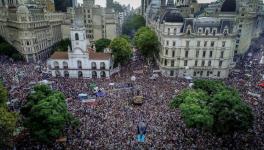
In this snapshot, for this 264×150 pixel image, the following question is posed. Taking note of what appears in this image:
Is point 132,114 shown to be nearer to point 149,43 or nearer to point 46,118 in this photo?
point 46,118

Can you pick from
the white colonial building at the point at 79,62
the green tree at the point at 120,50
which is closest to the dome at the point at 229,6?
the green tree at the point at 120,50

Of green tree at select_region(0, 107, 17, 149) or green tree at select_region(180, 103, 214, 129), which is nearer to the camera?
green tree at select_region(0, 107, 17, 149)

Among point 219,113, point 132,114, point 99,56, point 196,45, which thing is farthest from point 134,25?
point 219,113

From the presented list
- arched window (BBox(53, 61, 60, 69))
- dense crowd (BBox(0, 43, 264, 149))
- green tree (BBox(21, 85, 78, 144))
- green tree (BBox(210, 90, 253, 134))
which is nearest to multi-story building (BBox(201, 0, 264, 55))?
dense crowd (BBox(0, 43, 264, 149))

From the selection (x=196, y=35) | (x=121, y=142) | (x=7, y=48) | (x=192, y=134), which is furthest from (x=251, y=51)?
(x=7, y=48)

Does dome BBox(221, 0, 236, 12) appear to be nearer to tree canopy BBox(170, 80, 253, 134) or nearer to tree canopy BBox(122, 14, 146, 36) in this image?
tree canopy BBox(170, 80, 253, 134)

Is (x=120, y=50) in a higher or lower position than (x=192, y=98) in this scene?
higher
